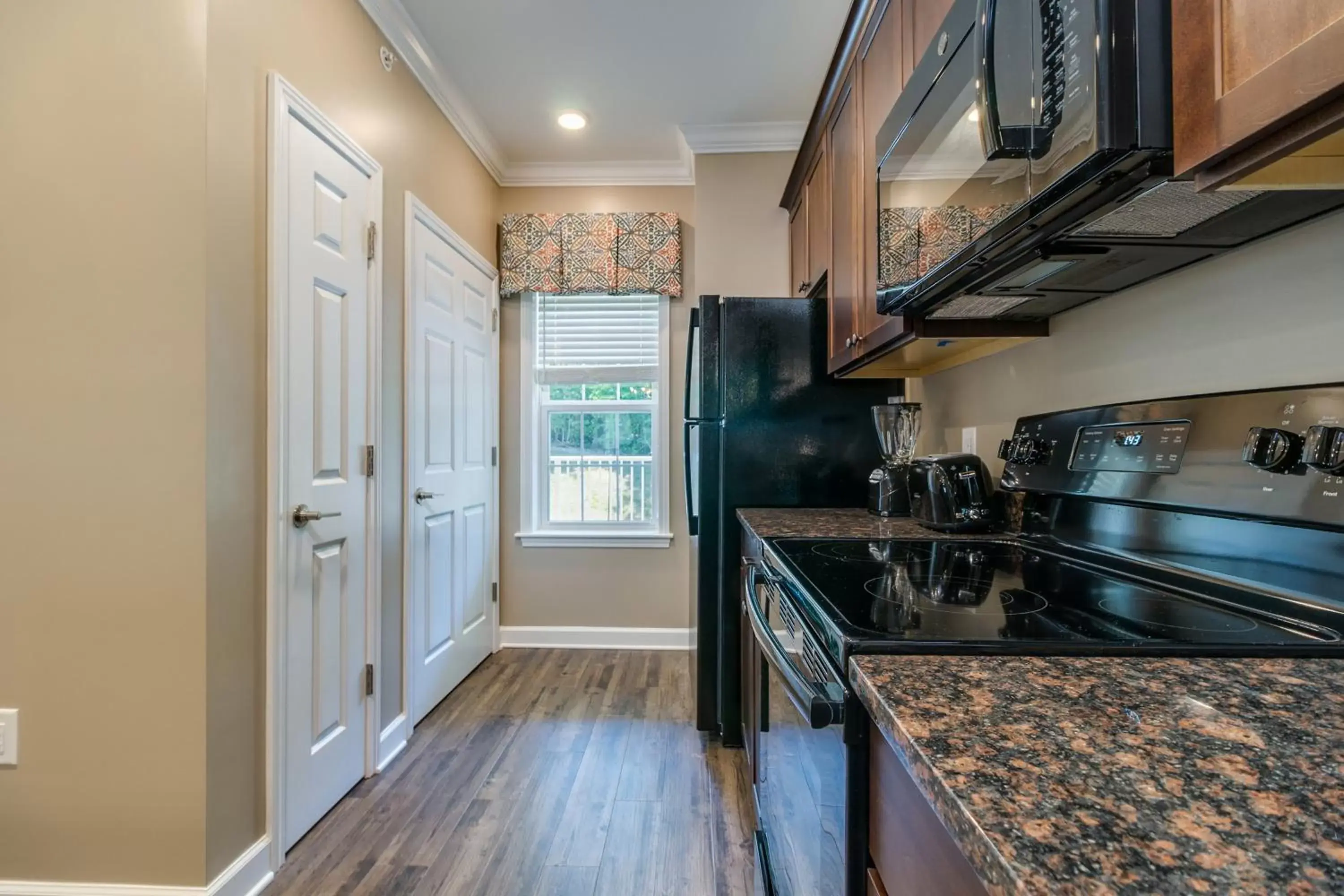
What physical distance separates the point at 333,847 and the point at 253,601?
0.74m

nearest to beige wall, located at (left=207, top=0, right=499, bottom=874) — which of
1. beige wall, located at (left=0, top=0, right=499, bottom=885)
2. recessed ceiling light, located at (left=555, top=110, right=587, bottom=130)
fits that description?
beige wall, located at (left=0, top=0, right=499, bottom=885)

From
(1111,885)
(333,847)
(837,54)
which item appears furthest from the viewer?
(837,54)

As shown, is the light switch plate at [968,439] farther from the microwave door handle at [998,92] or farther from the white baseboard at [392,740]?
the white baseboard at [392,740]

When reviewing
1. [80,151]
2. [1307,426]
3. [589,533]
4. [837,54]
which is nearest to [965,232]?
[1307,426]

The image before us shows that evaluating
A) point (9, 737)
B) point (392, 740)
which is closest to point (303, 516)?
point (9, 737)

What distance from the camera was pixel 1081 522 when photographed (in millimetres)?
1222

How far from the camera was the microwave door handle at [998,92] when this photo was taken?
74cm

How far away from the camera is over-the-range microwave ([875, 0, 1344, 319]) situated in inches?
26.2

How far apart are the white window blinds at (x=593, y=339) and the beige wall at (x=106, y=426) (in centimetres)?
208

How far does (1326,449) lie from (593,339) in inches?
117

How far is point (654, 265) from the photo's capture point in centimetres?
327

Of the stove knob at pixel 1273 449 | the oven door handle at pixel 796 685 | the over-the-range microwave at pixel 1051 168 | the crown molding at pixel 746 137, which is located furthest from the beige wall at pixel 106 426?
the crown molding at pixel 746 137

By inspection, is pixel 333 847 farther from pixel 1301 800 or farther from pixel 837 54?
pixel 837 54

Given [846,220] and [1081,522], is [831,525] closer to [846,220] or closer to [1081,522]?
[1081,522]
